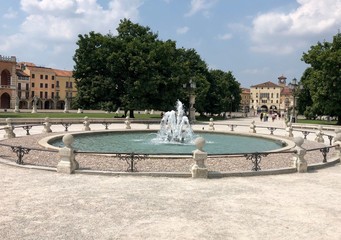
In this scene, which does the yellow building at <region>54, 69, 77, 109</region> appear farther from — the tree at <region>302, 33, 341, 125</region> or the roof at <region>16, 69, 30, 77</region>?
the tree at <region>302, 33, 341, 125</region>

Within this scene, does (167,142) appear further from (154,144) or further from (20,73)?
(20,73)

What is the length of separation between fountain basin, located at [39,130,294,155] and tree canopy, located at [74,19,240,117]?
680 inches

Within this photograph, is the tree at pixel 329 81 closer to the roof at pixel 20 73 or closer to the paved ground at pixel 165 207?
the paved ground at pixel 165 207

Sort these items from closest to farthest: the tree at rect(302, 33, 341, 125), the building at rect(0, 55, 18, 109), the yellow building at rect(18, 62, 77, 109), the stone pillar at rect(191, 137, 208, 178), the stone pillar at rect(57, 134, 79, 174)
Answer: the stone pillar at rect(191, 137, 208, 178), the stone pillar at rect(57, 134, 79, 174), the tree at rect(302, 33, 341, 125), the building at rect(0, 55, 18, 109), the yellow building at rect(18, 62, 77, 109)

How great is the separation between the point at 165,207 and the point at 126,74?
4167 cm

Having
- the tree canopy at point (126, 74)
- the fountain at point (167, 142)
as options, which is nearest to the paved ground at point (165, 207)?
the fountain at point (167, 142)

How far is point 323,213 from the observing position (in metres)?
8.51

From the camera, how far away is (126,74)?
49094 millimetres

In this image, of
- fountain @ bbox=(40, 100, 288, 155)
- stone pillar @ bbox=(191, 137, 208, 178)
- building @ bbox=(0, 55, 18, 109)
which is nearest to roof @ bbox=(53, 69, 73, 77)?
building @ bbox=(0, 55, 18, 109)

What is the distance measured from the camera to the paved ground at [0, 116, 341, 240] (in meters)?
7.07

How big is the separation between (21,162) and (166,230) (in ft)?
28.1

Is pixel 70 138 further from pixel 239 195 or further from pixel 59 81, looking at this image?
pixel 59 81

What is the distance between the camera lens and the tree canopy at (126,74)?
47.2 m

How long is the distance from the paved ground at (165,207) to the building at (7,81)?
82184 mm
